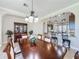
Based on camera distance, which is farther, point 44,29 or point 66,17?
point 44,29

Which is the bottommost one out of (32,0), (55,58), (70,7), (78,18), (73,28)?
(55,58)

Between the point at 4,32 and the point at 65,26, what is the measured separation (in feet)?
16.7

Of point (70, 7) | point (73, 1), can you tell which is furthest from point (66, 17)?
point (73, 1)

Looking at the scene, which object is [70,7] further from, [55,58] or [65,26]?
[55,58]

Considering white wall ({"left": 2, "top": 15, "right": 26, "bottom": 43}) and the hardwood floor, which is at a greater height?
white wall ({"left": 2, "top": 15, "right": 26, "bottom": 43})

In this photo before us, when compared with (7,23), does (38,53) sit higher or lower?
lower

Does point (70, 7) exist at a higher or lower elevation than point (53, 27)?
higher

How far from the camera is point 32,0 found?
5.08m

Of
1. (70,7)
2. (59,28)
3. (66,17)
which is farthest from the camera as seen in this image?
(59,28)

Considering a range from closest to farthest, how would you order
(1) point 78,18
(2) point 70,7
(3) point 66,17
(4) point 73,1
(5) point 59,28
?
(4) point 73,1 → (1) point 78,18 → (2) point 70,7 → (3) point 66,17 → (5) point 59,28

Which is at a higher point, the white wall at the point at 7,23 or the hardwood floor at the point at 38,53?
the white wall at the point at 7,23

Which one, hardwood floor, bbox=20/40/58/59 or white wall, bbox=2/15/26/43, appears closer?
hardwood floor, bbox=20/40/58/59

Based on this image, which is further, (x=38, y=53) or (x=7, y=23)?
(x=7, y=23)

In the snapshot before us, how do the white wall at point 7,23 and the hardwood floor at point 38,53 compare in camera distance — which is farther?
the white wall at point 7,23
